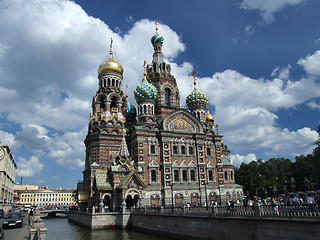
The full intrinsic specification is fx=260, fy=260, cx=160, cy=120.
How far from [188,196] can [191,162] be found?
13.9 feet

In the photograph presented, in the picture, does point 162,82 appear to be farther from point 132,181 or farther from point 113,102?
point 132,181

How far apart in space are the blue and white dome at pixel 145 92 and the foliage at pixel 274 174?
26505mm

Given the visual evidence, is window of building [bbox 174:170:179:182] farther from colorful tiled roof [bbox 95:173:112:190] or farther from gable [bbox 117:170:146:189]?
colorful tiled roof [bbox 95:173:112:190]

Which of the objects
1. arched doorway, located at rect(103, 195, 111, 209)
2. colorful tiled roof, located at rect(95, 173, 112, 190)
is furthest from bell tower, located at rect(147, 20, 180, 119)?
arched doorway, located at rect(103, 195, 111, 209)

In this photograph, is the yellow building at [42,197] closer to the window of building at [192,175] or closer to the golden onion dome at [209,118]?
the golden onion dome at [209,118]

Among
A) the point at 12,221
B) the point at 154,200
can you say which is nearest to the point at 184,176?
the point at 154,200

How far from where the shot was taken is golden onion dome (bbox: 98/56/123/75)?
131ft

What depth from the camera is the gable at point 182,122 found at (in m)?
33.8

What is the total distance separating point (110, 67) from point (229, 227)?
3116 cm

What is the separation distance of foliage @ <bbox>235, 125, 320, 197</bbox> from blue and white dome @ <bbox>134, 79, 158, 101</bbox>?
87.0 feet

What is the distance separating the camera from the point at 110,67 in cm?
4000

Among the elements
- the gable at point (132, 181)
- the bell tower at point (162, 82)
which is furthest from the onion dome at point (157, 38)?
the gable at point (132, 181)

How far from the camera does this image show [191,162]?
33250 mm

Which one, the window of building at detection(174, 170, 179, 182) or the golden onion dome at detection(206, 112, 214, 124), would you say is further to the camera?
the golden onion dome at detection(206, 112, 214, 124)
